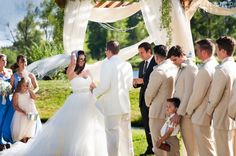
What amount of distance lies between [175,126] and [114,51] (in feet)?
3.70

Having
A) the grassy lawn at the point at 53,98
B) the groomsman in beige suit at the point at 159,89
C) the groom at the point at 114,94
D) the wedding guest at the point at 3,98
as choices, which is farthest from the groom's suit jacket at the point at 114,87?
the grassy lawn at the point at 53,98

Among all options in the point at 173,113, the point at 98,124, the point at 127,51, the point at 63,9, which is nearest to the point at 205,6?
the point at 127,51

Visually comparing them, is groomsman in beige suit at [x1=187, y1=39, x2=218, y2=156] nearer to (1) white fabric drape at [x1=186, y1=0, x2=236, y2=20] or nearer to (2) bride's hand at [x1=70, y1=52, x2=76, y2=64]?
(2) bride's hand at [x1=70, y1=52, x2=76, y2=64]

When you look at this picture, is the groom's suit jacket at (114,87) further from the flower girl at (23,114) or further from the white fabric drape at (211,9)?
the white fabric drape at (211,9)

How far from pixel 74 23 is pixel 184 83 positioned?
3.53 m

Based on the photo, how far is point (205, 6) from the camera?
9227 mm

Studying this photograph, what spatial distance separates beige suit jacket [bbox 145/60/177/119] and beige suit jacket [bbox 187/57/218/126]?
55 centimetres

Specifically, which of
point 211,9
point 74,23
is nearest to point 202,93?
point 74,23

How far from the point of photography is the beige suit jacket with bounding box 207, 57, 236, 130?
14.8 ft

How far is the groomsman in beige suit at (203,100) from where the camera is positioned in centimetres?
473

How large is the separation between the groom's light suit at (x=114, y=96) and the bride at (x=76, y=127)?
26cm

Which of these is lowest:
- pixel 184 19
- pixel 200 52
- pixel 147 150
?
pixel 147 150

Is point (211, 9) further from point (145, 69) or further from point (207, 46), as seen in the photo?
point (207, 46)

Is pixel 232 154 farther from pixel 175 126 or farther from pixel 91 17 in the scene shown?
pixel 91 17
